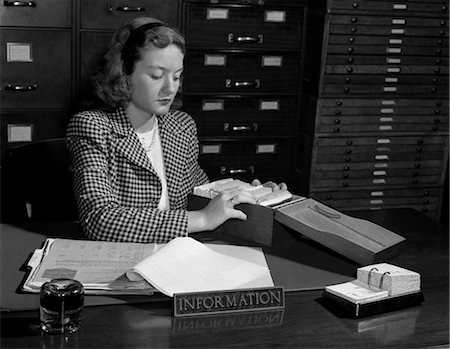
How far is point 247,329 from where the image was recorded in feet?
5.19

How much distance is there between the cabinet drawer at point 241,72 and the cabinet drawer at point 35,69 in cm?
63

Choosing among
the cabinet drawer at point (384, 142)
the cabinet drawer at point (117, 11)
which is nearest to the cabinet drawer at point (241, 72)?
the cabinet drawer at point (117, 11)

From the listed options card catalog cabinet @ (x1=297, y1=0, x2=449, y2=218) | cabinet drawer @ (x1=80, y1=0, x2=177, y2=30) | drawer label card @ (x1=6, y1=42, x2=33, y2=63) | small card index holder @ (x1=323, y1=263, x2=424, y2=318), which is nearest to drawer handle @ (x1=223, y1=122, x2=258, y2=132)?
card catalog cabinet @ (x1=297, y1=0, x2=449, y2=218)

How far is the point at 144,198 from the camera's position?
2383mm

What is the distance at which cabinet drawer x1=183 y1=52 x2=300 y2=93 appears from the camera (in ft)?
13.1

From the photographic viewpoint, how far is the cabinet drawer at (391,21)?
13.5 feet

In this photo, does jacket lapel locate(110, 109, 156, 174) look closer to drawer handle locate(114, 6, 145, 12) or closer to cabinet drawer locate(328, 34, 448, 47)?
drawer handle locate(114, 6, 145, 12)

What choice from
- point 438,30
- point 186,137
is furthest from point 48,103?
point 438,30

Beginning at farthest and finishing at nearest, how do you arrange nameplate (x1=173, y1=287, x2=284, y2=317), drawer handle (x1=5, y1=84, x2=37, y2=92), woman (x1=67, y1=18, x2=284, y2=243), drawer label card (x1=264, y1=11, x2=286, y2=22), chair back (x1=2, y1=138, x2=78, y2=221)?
drawer label card (x1=264, y1=11, x2=286, y2=22) < drawer handle (x1=5, y1=84, x2=37, y2=92) < chair back (x1=2, y1=138, x2=78, y2=221) < woman (x1=67, y1=18, x2=284, y2=243) < nameplate (x1=173, y1=287, x2=284, y2=317)

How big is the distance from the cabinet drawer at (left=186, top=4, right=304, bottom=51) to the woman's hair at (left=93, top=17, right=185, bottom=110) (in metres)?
1.47

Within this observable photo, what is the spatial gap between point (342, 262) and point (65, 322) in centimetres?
78

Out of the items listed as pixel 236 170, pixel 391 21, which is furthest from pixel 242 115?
pixel 391 21

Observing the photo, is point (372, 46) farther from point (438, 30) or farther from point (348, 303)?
point (348, 303)

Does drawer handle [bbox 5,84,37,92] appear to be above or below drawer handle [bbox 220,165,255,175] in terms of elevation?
above
